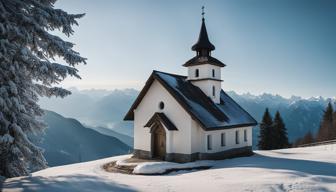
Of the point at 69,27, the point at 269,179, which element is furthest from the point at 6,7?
the point at 269,179

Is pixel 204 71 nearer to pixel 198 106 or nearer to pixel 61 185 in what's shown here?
pixel 198 106

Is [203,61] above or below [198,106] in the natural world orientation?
above

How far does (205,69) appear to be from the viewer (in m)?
30.9

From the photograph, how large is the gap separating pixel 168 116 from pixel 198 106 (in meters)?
2.74

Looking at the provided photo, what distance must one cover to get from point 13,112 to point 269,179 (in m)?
12.2

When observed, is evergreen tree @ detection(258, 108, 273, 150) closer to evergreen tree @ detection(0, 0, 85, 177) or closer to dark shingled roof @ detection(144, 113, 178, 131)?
dark shingled roof @ detection(144, 113, 178, 131)

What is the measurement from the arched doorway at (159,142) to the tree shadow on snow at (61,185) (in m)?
11.4

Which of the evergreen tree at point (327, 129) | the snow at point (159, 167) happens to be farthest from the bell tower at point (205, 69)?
the evergreen tree at point (327, 129)

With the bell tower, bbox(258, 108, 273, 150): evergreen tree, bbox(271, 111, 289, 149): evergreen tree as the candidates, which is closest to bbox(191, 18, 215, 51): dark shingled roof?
the bell tower

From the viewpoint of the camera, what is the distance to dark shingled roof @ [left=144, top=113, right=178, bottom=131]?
25.1 m

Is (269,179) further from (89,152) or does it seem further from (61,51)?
(89,152)

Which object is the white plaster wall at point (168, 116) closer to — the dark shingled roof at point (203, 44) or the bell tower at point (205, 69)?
the bell tower at point (205, 69)

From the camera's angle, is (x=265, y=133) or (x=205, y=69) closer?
(x=205, y=69)

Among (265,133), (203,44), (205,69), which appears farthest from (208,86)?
(265,133)
